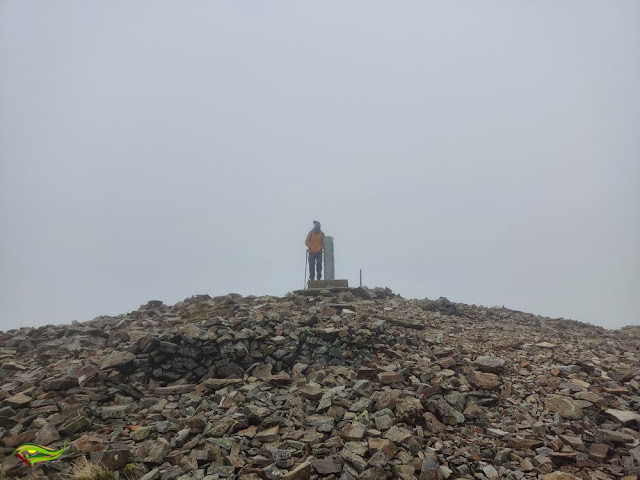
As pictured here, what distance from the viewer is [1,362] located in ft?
34.8

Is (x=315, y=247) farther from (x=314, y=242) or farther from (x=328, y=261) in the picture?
(x=328, y=261)

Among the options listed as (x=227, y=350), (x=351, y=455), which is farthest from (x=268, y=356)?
(x=351, y=455)

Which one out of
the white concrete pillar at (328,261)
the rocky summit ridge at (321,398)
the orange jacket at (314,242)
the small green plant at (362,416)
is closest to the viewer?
the rocky summit ridge at (321,398)

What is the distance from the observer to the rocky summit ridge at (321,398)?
6316mm

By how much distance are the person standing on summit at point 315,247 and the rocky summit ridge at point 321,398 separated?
495 cm

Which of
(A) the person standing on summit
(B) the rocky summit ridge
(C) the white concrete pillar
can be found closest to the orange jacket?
(A) the person standing on summit

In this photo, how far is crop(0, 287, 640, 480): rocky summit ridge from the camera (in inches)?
249

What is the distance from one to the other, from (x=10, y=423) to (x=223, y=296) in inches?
324

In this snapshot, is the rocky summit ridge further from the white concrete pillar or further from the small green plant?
the white concrete pillar

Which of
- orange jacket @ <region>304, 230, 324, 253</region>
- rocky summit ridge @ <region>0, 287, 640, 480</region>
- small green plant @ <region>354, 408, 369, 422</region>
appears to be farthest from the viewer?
orange jacket @ <region>304, 230, 324, 253</region>

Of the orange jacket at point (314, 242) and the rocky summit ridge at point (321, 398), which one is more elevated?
the orange jacket at point (314, 242)

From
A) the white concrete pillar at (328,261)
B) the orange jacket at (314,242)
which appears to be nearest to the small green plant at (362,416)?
the orange jacket at (314,242)

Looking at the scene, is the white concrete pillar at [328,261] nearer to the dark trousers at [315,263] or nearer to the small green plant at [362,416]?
the dark trousers at [315,263]

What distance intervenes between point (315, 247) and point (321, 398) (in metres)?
10.2
